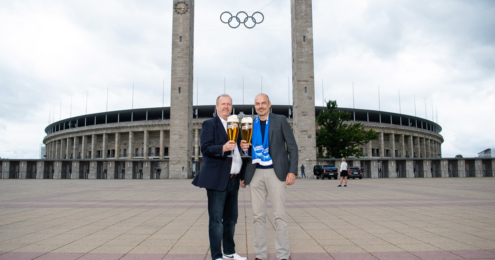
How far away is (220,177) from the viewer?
3.79 metres

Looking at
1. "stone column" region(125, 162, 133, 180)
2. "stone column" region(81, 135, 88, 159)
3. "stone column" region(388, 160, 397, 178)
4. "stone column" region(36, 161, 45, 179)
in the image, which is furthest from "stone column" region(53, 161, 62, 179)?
"stone column" region(388, 160, 397, 178)

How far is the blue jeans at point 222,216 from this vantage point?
373 centimetres

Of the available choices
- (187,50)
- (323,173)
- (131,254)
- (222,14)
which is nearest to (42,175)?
(187,50)

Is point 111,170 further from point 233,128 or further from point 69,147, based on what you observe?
point 69,147

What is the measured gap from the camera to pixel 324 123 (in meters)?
45.9

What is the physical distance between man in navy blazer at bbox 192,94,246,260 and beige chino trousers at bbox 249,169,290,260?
247 millimetres

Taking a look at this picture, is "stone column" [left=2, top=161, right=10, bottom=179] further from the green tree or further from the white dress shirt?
the white dress shirt

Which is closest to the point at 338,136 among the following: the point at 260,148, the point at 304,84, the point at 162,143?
the point at 304,84

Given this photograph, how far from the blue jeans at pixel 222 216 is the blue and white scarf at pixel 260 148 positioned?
0.39m

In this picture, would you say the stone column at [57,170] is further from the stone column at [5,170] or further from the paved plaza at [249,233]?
the paved plaza at [249,233]

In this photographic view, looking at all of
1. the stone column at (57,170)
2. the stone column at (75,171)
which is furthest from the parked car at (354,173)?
the stone column at (57,170)

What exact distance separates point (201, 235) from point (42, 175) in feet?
127

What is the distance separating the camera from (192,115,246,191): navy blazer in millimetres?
3740

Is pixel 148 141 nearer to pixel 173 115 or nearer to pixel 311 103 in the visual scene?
pixel 173 115
